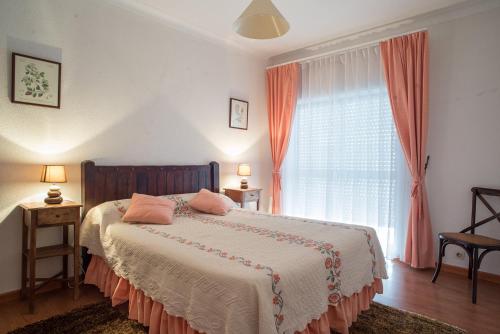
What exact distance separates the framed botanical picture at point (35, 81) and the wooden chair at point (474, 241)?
3.83 metres

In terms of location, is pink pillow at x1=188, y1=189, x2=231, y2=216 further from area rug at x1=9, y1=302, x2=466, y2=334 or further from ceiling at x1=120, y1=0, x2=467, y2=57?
ceiling at x1=120, y1=0, x2=467, y2=57

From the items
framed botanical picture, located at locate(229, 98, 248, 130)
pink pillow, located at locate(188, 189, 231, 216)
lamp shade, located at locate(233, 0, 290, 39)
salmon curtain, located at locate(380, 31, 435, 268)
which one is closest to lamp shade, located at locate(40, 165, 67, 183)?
pink pillow, located at locate(188, 189, 231, 216)

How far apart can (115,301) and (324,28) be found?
3.66 m

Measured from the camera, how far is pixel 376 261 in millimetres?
2396

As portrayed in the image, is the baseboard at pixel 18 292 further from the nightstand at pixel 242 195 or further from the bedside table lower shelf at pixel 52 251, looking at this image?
the nightstand at pixel 242 195

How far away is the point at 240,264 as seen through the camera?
1638 millimetres

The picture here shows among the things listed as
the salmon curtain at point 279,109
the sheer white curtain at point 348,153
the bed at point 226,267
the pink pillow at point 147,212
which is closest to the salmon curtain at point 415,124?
the sheer white curtain at point 348,153

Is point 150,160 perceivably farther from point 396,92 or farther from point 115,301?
point 396,92

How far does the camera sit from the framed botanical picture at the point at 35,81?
2455mm

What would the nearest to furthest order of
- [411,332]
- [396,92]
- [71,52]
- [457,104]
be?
[411,332] → [71,52] → [457,104] → [396,92]

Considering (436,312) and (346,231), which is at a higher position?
(346,231)

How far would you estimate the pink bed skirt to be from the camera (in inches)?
69.3

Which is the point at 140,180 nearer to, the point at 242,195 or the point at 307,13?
Answer: the point at 242,195

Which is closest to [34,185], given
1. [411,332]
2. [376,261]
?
[376,261]
